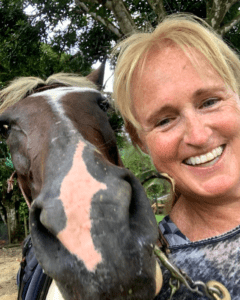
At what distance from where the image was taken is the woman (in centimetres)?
113

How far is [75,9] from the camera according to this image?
6254mm

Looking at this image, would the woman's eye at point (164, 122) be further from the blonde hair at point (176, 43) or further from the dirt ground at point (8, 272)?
the dirt ground at point (8, 272)

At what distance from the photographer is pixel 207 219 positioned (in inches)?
48.7

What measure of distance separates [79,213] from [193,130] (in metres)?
0.59

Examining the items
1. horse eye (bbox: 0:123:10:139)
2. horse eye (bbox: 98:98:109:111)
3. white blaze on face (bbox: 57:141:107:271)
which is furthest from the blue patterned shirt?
horse eye (bbox: 0:123:10:139)

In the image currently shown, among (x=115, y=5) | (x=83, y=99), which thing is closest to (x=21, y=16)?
(x=115, y=5)

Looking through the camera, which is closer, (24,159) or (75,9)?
(24,159)

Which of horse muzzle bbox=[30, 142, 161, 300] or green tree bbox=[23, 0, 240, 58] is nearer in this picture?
horse muzzle bbox=[30, 142, 161, 300]

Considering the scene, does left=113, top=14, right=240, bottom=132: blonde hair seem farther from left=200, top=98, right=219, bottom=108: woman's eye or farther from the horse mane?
the horse mane

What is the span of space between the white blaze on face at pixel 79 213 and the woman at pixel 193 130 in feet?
→ 1.48

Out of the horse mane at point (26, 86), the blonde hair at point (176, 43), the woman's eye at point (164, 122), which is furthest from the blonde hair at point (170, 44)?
the horse mane at point (26, 86)

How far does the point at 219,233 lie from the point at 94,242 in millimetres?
632

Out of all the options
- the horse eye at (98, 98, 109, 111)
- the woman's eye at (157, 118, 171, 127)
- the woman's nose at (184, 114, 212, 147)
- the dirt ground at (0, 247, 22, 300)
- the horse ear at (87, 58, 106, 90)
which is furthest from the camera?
the dirt ground at (0, 247, 22, 300)

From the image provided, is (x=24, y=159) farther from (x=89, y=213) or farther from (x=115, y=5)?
(x=115, y=5)
